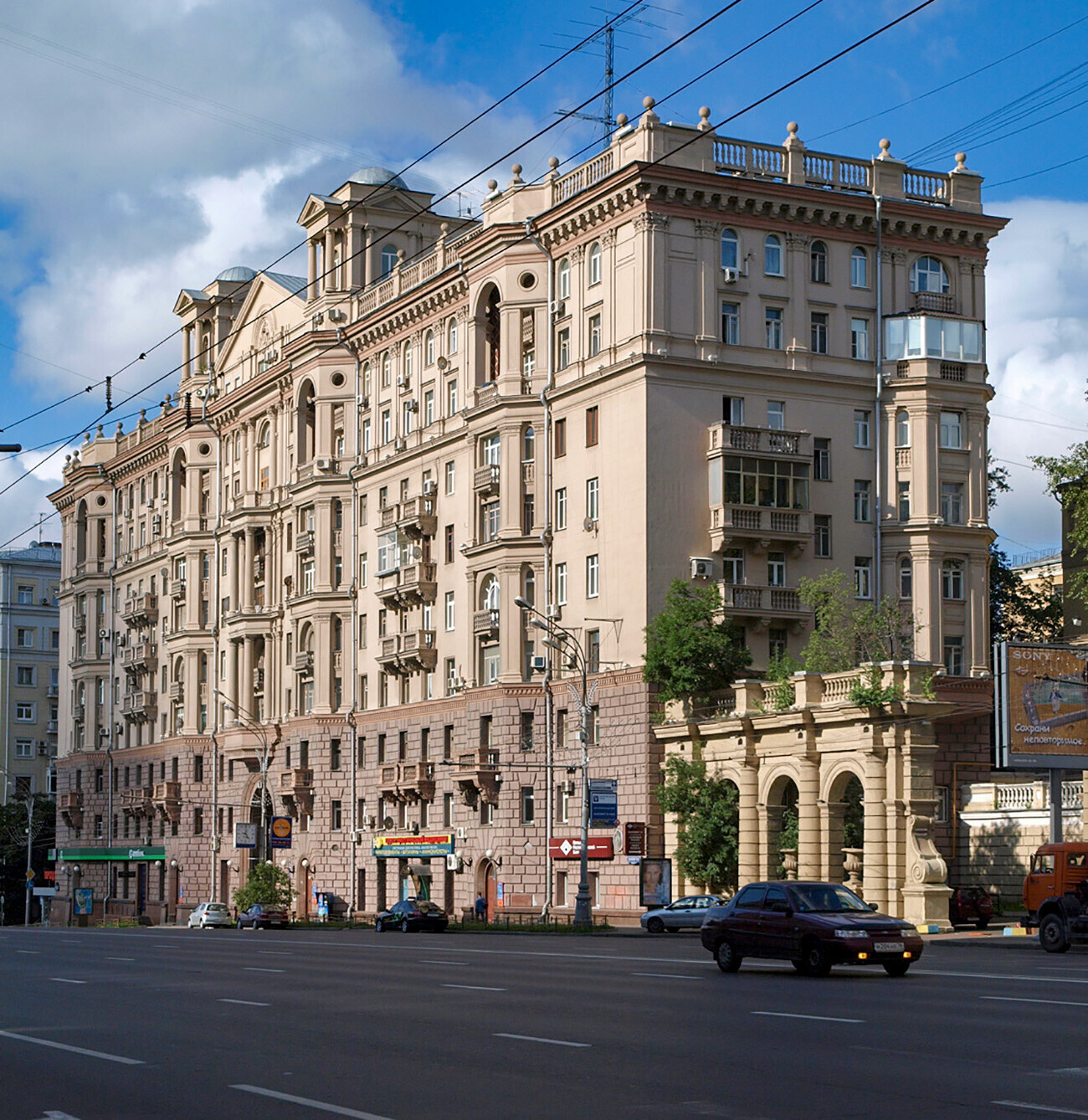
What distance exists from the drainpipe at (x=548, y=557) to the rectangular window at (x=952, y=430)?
1425 cm

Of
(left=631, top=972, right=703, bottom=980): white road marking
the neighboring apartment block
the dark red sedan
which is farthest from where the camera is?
the neighboring apartment block

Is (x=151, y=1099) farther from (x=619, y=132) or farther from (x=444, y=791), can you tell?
(x=444, y=791)

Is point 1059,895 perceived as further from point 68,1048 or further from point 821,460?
point 821,460

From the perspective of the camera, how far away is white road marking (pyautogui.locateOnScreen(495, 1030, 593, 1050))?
1750 cm

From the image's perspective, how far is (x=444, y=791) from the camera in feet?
245

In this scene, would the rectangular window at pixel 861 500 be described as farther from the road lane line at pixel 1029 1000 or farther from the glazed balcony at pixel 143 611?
the glazed balcony at pixel 143 611

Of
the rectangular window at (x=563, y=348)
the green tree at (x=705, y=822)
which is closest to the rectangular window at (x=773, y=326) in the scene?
the rectangular window at (x=563, y=348)

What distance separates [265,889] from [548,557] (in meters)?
23.5

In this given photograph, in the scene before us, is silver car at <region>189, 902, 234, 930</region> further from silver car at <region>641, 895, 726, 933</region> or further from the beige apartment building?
silver car at <region>641, 895, 726, 933</region>

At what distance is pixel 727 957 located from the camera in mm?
29375

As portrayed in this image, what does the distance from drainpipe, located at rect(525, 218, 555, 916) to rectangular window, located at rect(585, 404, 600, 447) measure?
2375 millimetres

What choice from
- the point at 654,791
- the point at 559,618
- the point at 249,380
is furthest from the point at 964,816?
the point at 249,380

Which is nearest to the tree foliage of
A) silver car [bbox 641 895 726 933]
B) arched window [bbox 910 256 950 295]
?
silver car [bbox 641 895 726 933]

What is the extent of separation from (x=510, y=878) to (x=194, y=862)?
35369 millimetres
